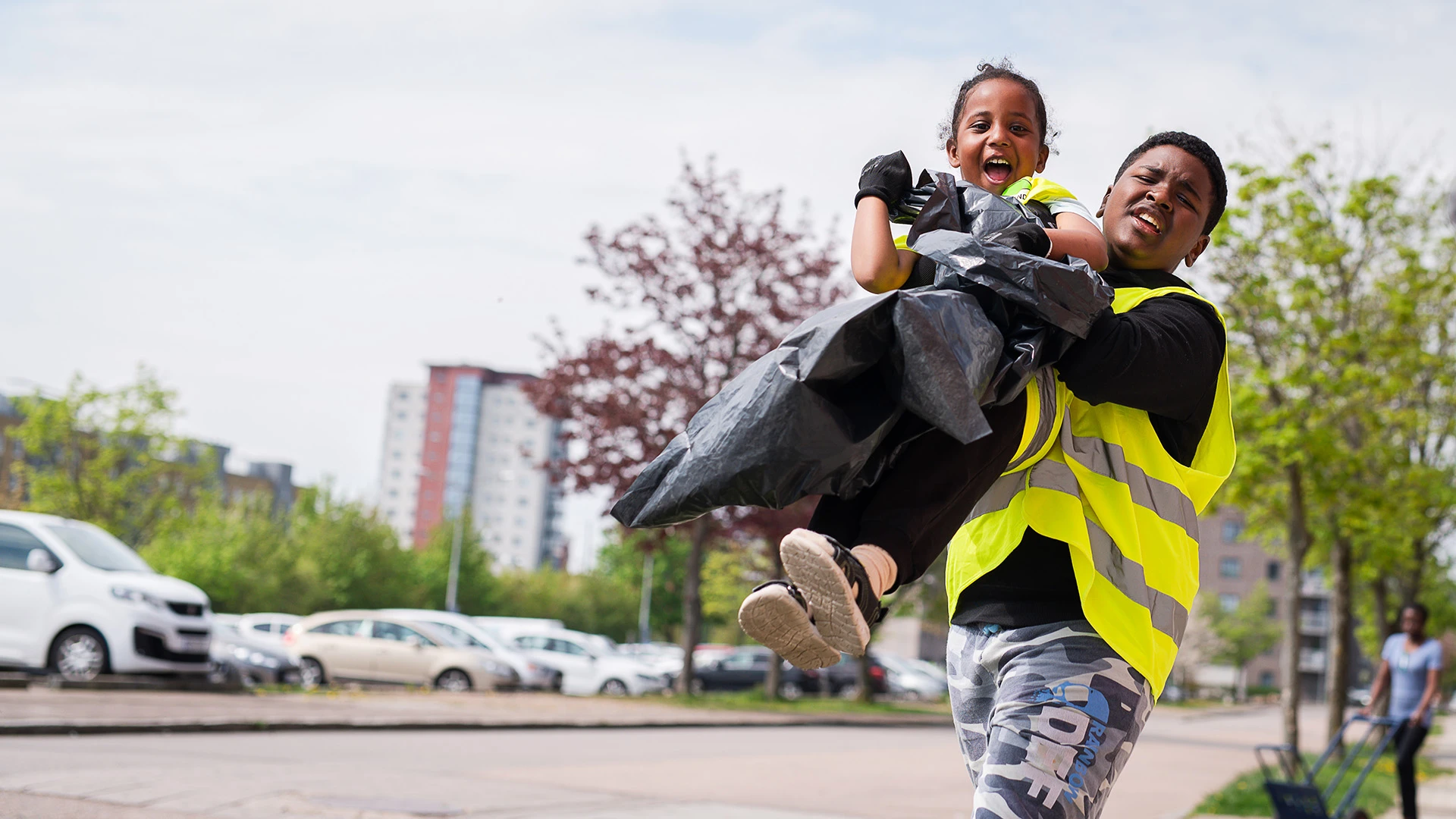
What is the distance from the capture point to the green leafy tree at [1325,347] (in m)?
14.0

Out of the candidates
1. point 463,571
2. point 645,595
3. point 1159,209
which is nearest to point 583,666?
point 1159,209

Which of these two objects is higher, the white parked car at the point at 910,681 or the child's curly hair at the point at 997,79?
the child's curly hair at the point at 997,79

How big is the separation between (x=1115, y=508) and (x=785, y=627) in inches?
30.7

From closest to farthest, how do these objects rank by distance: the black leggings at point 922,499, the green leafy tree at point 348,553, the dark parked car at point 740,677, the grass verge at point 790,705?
the black leggings at point 922,499, the grass verge at point 790,705, the dark parked car at point 740,677, the green leafy tree at point 348,553

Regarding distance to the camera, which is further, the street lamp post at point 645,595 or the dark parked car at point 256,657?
the street lamp post at point 645,595

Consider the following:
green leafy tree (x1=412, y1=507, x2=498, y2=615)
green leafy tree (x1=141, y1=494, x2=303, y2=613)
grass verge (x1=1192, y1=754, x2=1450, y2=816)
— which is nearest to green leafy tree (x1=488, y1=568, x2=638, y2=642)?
green leafy tree (x1=412, y1=507, x2=498, y2=615)

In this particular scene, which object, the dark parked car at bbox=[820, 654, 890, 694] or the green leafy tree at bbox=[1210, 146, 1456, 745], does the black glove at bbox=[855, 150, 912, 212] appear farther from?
the dark parked car at bbox=[820, 654, 890, 694]

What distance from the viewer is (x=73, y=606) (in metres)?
12.9

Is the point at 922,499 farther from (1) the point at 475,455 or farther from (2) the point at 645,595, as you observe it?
(1) the point at 475,455

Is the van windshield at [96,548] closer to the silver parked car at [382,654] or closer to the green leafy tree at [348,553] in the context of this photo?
the silver parked car at [382,654]

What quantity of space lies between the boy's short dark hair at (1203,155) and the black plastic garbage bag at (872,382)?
563 mm

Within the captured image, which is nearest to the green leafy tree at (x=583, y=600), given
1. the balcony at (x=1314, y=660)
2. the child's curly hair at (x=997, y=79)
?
the balcony at (x=1314, y=660)

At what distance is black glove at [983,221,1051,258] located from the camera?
7.68ft

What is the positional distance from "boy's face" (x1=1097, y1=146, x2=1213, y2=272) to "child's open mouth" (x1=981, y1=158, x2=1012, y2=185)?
24 centimetres
